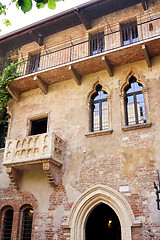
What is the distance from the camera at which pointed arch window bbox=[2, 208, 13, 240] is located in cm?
1028

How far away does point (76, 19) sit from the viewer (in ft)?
41.0

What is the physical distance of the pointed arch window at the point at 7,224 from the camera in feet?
33.7

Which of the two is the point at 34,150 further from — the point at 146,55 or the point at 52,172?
the point at 146,55

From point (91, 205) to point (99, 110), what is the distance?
12.1 feet

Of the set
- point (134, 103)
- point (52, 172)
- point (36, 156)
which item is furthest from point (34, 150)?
point (134, 103)

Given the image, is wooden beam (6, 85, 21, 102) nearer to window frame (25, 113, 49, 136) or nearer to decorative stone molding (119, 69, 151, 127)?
window frame (25, 113, 49, 136)

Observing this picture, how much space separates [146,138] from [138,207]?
232 cm

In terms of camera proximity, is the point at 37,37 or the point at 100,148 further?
the point at 37,37

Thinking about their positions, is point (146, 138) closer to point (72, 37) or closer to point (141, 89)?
point (141, 89)

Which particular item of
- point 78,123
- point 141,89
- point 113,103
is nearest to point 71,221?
point 78,123

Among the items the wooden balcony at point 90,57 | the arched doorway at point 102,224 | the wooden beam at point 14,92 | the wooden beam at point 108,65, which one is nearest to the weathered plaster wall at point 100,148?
the wooden beam at point 108,65

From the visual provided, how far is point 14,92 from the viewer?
40.9 feet

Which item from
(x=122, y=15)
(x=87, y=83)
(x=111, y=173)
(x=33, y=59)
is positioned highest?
(x=122, y=15)

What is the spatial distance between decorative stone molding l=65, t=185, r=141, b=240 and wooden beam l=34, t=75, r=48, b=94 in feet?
16.5
